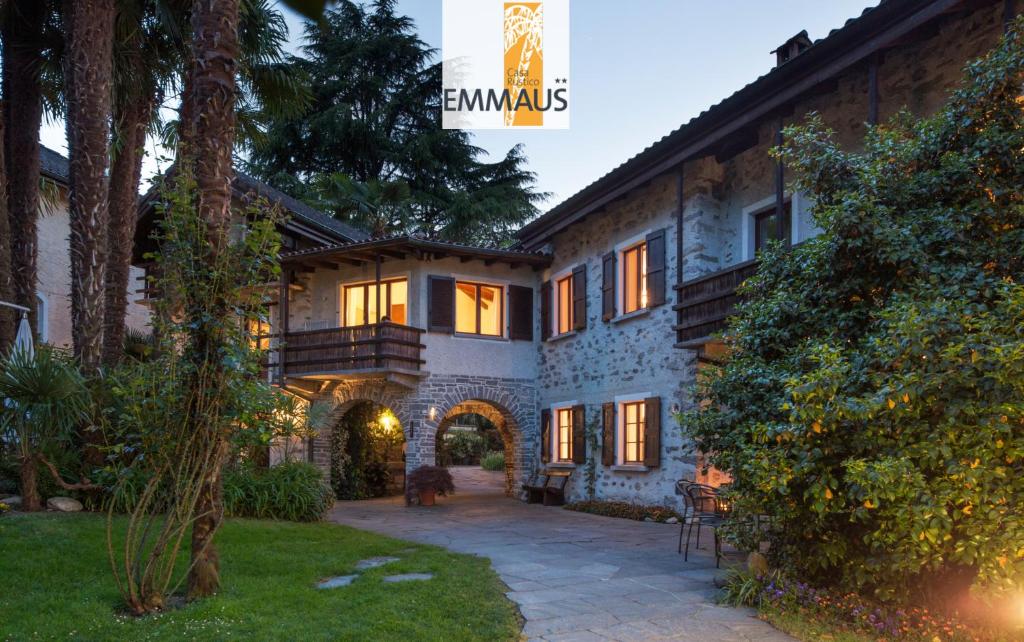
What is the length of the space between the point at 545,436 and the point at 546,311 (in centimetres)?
261

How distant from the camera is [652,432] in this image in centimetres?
1234

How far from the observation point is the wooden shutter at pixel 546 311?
53.0ft

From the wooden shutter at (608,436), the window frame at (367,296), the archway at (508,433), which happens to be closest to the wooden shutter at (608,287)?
the wooden shutter at (608,436)

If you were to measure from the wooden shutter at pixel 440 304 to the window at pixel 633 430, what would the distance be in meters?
4.20

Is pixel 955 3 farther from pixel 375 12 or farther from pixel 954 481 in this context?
pixel 375 12

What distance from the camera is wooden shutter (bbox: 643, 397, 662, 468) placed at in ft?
40.1

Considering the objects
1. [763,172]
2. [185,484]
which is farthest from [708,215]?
[185,484]

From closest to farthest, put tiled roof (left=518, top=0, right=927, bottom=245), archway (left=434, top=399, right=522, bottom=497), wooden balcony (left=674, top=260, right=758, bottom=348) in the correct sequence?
tiled roof (left=518, top=0, right=927, bottom=245) < wooden balcony (left=674, top=260, right=758, bottom=348) < archway (left=434, top=399, right=522, bottom=497)

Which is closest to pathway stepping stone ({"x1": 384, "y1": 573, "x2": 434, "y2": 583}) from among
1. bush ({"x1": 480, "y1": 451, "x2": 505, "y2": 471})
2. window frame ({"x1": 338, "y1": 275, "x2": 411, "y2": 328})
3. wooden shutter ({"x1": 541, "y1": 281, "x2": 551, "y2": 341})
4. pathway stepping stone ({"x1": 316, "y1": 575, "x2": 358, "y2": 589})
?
pathway stepping stone ({"x1": 316, "y1": 575, "x2": 358, "y2": 589})

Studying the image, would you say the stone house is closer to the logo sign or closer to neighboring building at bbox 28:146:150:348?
the logo sign

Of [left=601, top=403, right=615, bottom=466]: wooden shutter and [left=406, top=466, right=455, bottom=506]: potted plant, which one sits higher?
[left=601, top=403, right=615, bottom=466]: wooden shutter

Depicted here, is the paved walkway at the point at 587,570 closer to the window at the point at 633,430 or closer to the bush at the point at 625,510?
the bush at the point at 625,510

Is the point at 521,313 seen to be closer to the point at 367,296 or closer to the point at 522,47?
the point at 367,296

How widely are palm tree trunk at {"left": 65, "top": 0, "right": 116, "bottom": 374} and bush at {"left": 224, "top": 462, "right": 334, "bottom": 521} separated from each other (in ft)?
7.59
